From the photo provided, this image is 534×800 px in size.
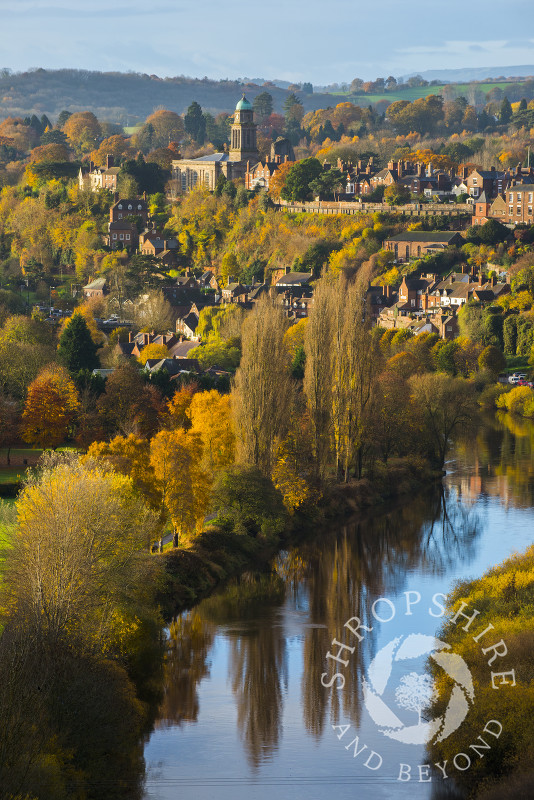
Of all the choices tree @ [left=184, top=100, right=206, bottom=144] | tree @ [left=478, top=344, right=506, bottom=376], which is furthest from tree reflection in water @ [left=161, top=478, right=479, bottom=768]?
tree @ [left=184, top=100, right=206, bottom=144]

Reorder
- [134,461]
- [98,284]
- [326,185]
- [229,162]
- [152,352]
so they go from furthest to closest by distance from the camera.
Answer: [229,162] → [326,185] → [98,284] → [152,352] → [134,461]

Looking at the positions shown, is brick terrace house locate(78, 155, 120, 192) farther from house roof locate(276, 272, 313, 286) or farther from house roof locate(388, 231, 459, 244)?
house roof locate(388, 231, 459, 244)

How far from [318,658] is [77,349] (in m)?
26.3

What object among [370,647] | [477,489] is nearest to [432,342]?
[477,489]

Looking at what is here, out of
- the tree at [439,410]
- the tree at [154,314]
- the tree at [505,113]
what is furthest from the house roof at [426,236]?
the tree at [505,113]

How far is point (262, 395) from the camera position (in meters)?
34.7

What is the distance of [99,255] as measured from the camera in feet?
271

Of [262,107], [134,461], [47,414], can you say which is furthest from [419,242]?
[262,107]

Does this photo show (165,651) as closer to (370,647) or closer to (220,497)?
(370,647)

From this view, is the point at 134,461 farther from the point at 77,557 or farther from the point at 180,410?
the point at 180,410

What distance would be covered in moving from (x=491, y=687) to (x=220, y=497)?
13.7 m

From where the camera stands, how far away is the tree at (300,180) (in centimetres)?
8219

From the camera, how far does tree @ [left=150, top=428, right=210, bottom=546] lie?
30.2m

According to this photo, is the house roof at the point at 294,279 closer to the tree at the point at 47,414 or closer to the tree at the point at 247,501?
the tree at the point at 47,414
